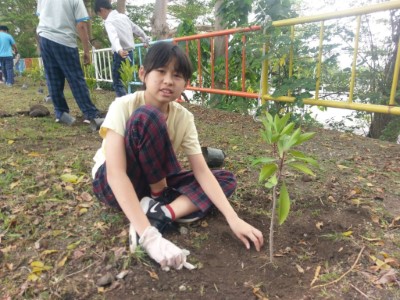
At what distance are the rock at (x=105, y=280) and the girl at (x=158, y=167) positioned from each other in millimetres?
141

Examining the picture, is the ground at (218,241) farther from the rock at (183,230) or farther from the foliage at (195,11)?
the foliage at (195,11)

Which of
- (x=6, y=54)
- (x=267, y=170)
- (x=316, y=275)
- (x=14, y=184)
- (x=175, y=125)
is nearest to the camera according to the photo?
(x=267, y=170)

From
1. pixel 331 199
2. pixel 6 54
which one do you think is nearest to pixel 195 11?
pixel 6 54

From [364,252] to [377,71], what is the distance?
2.84 m

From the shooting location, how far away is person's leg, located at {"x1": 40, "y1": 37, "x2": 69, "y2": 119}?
10.5 ft

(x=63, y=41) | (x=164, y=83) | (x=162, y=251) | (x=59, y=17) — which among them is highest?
(x=59, y=17)

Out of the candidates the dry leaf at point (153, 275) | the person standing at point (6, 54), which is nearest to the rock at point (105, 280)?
the dry leaf at point (153, 275)

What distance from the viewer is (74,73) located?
329 cm

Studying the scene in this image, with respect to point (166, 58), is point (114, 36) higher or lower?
higher

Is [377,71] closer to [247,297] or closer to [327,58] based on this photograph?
[327,58]

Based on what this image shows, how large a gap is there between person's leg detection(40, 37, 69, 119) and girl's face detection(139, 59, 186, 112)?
2.23 metres

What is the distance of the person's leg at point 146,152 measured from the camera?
4.28 ft

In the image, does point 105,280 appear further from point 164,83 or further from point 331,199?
point 331,199

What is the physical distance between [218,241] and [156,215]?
0.94 ft
